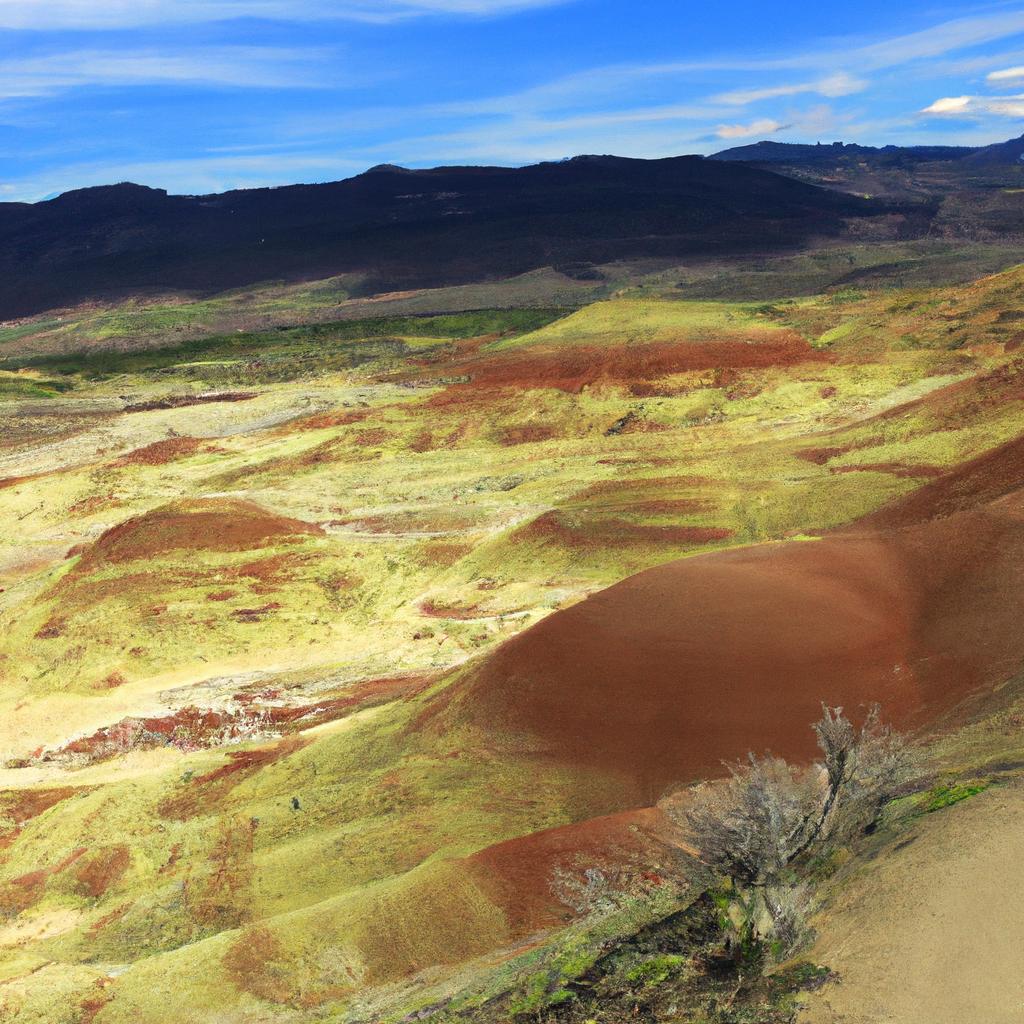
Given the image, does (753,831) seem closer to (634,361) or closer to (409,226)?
(634,361)

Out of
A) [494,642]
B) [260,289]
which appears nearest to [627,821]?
[494,642]

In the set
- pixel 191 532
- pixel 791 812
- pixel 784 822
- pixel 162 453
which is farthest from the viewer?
pixel 162 453

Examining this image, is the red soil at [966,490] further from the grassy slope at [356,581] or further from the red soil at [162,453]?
the red soil at [162,453]

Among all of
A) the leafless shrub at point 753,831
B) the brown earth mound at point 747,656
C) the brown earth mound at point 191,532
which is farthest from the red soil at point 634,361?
the leafless shrub at point 753,831

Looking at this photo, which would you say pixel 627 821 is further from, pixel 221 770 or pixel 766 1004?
pixel 221 770

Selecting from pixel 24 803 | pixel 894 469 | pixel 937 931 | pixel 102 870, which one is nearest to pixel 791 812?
pixel 937 931

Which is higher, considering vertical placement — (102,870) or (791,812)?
(791,812)
